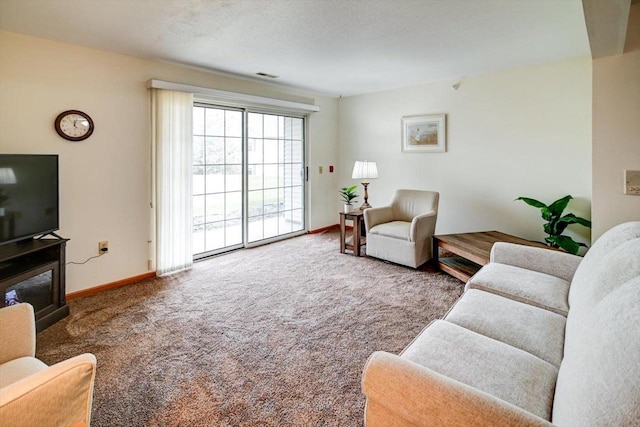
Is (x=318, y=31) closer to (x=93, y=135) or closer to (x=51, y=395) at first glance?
(x=93, y=135)

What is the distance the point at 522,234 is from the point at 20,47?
5.42m

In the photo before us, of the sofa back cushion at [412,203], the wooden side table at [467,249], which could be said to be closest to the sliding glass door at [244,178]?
the sofa back cushion at [412,203]

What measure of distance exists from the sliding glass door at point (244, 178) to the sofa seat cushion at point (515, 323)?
11.1 ft

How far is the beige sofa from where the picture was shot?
85 centimetres

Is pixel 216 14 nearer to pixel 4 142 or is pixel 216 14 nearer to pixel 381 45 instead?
pixel 381 45

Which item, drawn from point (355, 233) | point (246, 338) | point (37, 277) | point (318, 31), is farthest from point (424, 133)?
point (37, 277)

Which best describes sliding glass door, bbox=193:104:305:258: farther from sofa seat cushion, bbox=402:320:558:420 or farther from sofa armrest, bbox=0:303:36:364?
sofa seat cushion, bbox=402:320:558:420

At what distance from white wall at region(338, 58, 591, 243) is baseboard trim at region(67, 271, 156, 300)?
3645mm

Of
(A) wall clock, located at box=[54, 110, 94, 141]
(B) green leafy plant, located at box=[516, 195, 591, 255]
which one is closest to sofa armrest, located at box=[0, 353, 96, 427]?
(A) wall clock, located at box=[54, 110, 94, 141]

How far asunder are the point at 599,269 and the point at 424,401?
1079 millimetres

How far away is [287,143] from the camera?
214 inches

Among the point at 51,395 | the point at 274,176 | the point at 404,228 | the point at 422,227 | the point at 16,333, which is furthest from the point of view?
the point at 274,176

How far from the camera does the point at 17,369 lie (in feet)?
4.44

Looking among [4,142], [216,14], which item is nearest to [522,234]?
[216,14]
